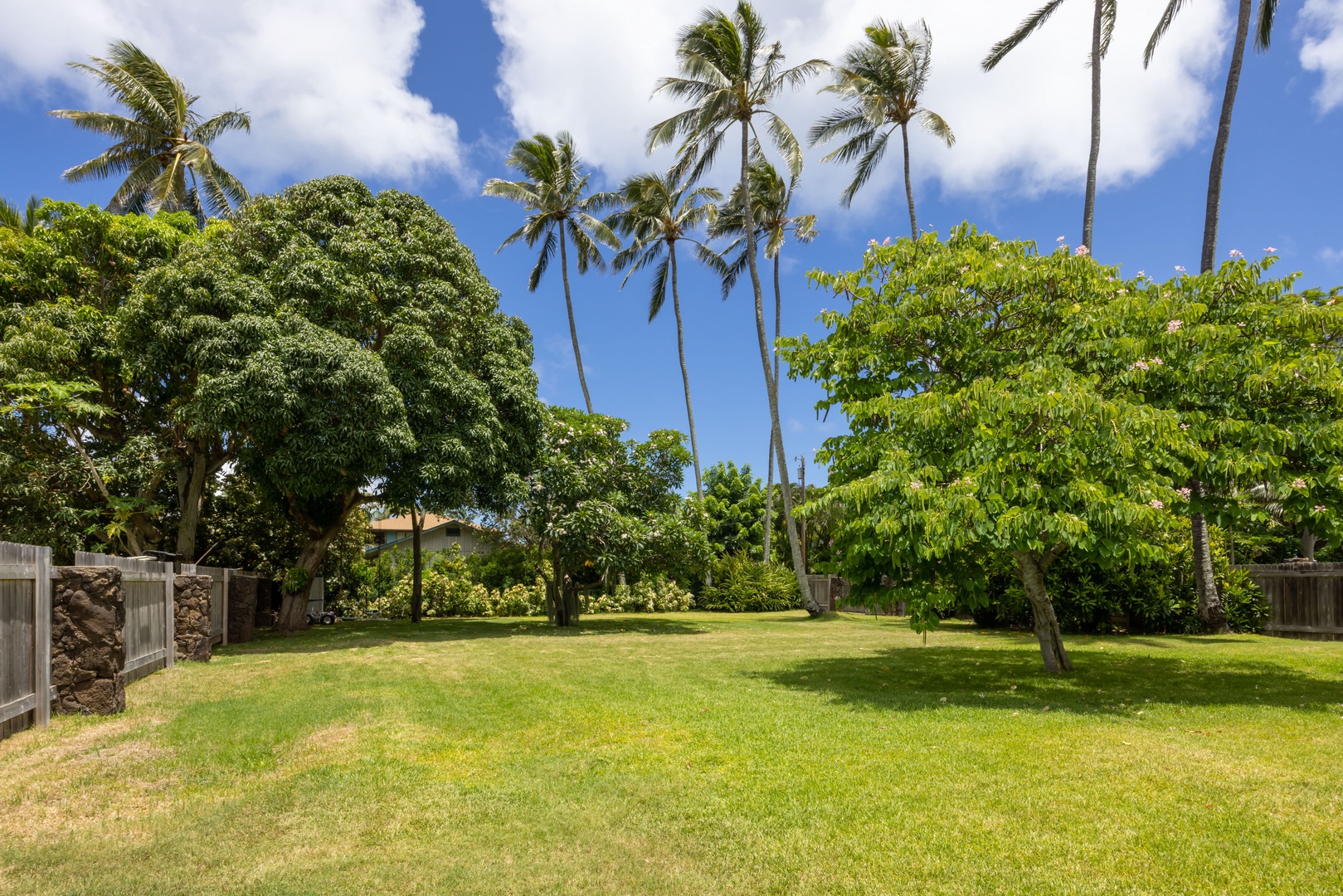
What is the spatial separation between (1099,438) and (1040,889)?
5262 mm

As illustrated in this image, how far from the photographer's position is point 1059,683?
10.1m

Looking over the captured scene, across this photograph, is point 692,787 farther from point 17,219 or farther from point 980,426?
point 17,219

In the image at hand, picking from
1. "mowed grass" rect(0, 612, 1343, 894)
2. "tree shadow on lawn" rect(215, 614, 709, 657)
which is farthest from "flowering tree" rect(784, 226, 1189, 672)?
"tree shadow on lawn" rect(215, 614, 709, 657)

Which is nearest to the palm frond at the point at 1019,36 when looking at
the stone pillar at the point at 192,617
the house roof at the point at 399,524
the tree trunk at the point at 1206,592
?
the tree trunk at the point at 1206,592

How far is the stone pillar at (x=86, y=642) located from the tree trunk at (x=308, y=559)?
11225 millimetres

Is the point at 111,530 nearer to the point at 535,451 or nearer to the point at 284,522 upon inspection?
the point at 284,522

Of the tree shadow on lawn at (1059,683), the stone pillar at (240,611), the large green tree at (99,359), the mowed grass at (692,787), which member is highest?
the large green tree at (99,359)

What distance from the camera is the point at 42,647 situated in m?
7.53

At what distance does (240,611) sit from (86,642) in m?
10.1

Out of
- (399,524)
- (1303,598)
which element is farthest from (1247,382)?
(399,524)

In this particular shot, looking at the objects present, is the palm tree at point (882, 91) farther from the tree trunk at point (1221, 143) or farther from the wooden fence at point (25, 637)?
the wooden fence at point (25, 637)

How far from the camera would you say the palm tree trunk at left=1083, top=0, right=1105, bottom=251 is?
19.8 meters

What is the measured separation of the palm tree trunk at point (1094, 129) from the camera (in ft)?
65.1

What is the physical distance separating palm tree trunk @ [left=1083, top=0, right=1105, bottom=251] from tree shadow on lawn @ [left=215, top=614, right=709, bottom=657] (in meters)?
13.9
